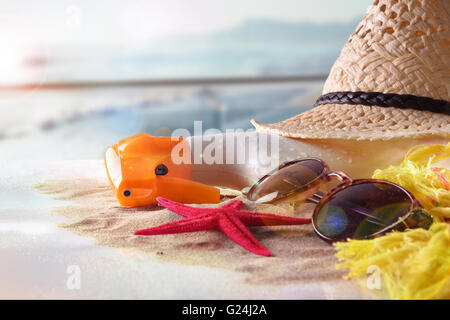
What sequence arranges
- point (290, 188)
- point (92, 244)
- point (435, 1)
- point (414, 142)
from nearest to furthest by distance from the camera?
point (92, 244) → point (290, 188) → point (414, 142) → point (435, 1)

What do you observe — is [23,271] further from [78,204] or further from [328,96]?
[328,96]

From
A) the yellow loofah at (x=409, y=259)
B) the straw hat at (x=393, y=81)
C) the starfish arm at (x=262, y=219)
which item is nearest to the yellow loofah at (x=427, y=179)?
the yellow loofah at (x=409, y=259)

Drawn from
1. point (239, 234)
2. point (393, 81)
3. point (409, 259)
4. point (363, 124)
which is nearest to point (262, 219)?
point (239, 234)

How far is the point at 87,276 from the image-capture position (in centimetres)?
66

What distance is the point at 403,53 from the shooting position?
123cm

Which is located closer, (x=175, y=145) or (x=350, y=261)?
(x=350, y=261)

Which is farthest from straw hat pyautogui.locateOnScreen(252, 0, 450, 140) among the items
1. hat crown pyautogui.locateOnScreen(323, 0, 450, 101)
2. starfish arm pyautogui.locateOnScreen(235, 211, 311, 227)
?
Answer: starfish arm pyautogui.locateOnScreen(235, 211, 311, 227)

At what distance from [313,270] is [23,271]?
18.2 inches

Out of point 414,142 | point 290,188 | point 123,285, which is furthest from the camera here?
point 414,142

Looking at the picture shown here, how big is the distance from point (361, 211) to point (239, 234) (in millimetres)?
223

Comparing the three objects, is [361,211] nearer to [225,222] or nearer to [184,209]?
[225,222]

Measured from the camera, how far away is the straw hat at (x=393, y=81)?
1.18 metres

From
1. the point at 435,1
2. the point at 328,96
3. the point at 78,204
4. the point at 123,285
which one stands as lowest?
the point at 78,204

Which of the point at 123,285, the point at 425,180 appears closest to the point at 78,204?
the point at 123,285
